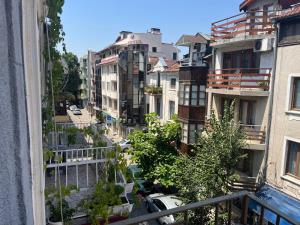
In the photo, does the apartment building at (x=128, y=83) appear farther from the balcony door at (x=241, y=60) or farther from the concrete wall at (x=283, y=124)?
the concrete wall at (x=283, y=124)

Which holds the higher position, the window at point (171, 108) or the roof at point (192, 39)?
the roof at point (192, 39)

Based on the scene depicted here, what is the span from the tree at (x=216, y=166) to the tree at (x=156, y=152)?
2.72 metres

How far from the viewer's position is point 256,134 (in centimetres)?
1123

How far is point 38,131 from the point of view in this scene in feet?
3.83

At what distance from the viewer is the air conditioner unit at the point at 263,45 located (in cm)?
1038

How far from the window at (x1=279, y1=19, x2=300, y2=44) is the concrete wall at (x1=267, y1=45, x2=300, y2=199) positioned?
0.27 m

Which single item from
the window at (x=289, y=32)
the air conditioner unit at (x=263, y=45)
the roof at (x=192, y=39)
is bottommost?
the air conditioner unit at (x=263, y=45)

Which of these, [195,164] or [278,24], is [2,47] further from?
[278,24]

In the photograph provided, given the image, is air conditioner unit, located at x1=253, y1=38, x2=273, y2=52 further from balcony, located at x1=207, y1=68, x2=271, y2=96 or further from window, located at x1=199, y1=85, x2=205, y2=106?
window, located at x1=199, y1=85, x2=205, y2=106

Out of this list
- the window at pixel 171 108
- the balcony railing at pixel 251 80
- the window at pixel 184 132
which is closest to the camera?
the balcony railing at pixel 251 80

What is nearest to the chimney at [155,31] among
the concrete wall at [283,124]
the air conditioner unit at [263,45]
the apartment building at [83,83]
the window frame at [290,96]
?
the apartment building at [83,83]

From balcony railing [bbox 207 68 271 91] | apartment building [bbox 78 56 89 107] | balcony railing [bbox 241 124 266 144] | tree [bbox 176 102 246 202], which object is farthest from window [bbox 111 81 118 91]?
tree [bbox 176 102 246 202]

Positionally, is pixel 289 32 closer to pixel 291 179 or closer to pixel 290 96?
pixel 290 96

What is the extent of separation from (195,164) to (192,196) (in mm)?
1225
